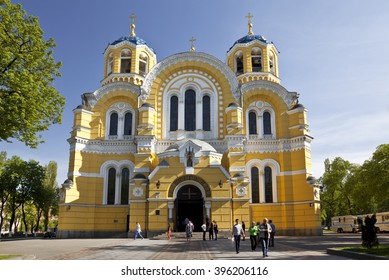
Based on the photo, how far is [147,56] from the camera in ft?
131

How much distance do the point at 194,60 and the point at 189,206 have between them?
15.0 meters

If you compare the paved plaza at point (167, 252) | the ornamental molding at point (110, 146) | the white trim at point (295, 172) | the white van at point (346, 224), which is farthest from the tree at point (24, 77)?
the white van at point (346, 224)

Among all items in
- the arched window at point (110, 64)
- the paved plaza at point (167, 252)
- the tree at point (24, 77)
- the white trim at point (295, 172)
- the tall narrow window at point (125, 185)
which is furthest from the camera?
the arched window at point (110, 64)

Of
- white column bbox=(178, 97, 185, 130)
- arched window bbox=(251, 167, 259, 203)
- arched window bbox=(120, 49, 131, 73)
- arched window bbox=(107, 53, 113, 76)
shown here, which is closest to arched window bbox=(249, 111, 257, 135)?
arched window bbox=(251, 167, 259, 203)

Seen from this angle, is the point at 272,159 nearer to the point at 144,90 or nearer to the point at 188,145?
the point at 188,145

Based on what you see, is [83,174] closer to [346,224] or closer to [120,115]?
[120,115]

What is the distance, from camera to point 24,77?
664 inches

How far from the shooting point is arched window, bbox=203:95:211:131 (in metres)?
35.0

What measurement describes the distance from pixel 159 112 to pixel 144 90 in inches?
103

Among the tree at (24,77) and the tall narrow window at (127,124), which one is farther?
the tall narrow window at (127,124)

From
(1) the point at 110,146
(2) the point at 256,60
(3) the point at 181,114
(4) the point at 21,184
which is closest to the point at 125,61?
(3) the point at 181,114

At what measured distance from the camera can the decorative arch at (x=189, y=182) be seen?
29547 mm

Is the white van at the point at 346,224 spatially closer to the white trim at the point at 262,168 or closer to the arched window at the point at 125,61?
the white trim at the point at 262,168

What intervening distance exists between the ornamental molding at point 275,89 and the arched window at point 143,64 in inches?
456
